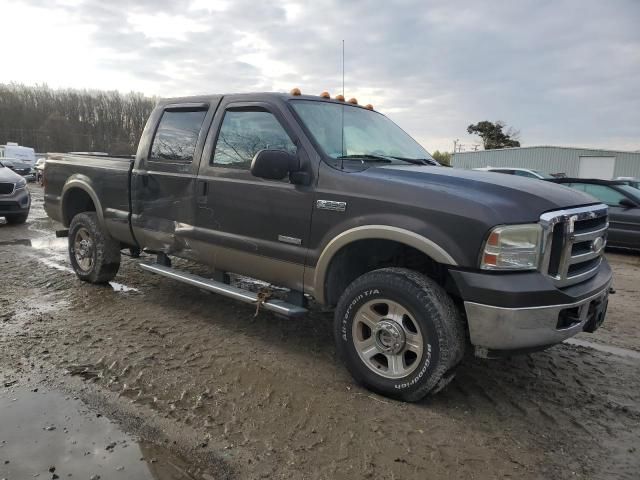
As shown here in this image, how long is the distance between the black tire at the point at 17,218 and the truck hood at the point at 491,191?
1003cm

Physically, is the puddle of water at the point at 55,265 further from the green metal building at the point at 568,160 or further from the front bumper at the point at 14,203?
the green metal building at the point at 568,160

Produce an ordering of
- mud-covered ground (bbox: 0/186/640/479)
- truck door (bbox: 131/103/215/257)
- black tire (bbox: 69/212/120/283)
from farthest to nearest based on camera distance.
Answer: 1. black tire (bbox: 69/212/120/283)
2. truck door (bbox: 131/103/215/257)
3. mud-covered ground (bbox: 0/186/640/479)

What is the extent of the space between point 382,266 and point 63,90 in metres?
80.3

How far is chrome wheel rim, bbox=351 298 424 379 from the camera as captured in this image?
10.6ft

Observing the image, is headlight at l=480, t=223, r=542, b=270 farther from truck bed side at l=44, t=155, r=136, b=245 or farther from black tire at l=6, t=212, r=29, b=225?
black tire at l=6, t=212, r=29, b=225

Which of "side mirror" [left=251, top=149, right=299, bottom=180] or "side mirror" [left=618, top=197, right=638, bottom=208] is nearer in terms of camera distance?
"side mirror" [left=251, top=149, right=299, bottom=180]

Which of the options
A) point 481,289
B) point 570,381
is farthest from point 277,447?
point 570,381

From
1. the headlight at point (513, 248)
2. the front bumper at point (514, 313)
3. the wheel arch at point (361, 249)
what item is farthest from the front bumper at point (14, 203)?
the headlight at point (513, 248)

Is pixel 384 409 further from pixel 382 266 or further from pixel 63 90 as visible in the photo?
pixel 63 90

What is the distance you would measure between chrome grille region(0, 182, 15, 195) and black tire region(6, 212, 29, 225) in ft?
1.59

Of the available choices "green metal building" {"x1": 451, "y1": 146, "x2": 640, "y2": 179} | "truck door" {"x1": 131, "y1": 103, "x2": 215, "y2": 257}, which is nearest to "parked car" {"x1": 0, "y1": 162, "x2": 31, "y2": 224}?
"truck door" {"x1": 131, "y1": 103, "x2": 215, "y2": 257}

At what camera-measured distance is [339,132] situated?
415 cm

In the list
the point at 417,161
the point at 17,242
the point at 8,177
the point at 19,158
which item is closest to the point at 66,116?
the point at 19,158

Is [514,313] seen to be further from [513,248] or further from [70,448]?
[70,448]
